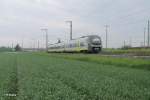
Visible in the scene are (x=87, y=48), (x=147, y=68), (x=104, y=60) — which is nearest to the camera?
(x=147, y=68)

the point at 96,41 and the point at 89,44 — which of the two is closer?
the point at 89,44

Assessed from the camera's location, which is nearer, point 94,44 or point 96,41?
point 94,44

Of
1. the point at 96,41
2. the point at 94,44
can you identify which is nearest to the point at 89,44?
the point at 94,44

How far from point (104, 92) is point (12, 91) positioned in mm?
3794

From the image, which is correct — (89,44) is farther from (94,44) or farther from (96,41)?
(96,41)

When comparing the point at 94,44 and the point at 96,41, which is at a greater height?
the point at 96,41

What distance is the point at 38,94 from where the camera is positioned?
35.8 ft

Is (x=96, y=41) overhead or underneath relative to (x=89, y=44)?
overhead

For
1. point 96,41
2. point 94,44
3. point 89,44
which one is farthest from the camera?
point 96,41

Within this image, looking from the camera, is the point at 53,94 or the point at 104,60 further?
the point at 104,60

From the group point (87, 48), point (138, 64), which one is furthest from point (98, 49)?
point (138, 64)

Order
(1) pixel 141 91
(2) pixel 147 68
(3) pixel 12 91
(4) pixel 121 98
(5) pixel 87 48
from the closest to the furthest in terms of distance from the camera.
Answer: (4) pixel 121 98 < (1) pixel 141 91 < (3) pixel 12 91 < (2) pixel 147 68 < (5) pixel 87 48

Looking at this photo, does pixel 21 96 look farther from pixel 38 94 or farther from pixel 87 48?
pixel 87 48

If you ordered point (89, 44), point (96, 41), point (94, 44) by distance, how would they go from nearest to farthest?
1. point (89, 44)
2. point (94, 44)
3. point (96, 41)
